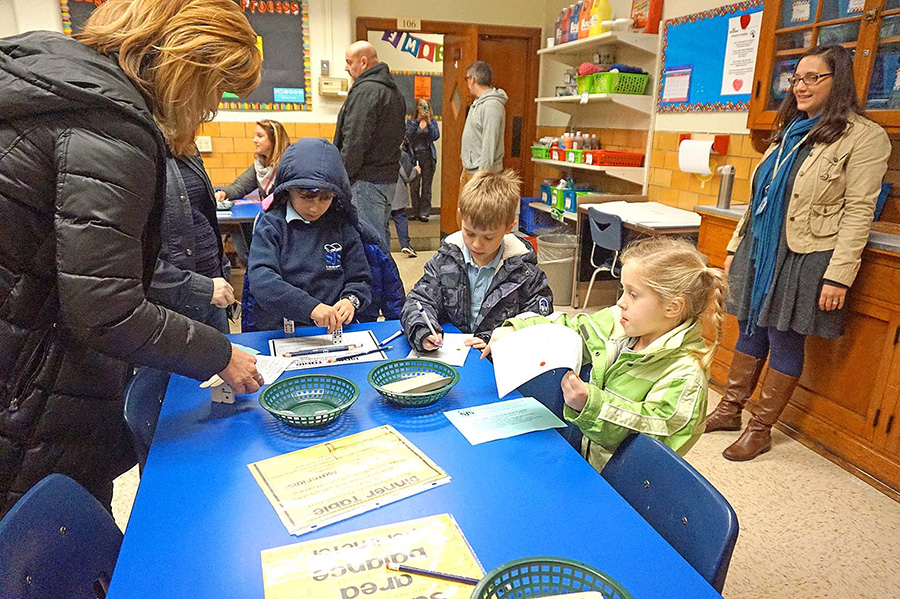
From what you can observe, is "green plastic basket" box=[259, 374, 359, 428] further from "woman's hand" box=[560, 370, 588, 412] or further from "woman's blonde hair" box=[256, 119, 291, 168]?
"woman's blonde hair" box=[256, 119, 291, 168]

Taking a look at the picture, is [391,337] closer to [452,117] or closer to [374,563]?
[374,563]

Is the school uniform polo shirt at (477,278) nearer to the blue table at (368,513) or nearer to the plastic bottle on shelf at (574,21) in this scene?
the blue table at (368,513)

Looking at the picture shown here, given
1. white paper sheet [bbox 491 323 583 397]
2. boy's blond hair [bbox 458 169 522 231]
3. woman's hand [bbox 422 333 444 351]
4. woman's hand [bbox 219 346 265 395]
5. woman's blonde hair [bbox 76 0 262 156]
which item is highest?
woman's blonde hair [bbox 76 0 262 156]

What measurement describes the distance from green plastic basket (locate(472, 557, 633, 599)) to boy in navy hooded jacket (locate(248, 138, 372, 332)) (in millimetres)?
1121

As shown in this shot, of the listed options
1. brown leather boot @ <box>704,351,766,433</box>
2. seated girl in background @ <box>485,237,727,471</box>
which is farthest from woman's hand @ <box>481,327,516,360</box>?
brown leather boot @ <box>704,351,766,433</box>

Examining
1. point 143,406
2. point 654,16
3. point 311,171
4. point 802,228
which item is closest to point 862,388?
point 802,228

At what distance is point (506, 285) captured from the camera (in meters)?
1.80

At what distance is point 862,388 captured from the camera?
2.33 m

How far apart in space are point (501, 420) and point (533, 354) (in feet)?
0.52

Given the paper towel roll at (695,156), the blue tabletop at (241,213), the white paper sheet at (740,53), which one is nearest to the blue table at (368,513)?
the blue tabletop at (241,213)

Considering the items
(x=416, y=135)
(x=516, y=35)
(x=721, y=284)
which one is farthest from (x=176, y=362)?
(x=416, y=135)

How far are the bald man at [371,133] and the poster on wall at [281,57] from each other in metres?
1.15

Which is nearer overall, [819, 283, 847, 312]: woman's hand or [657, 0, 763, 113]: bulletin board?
[819, 283, 847, 312]: woman's hand

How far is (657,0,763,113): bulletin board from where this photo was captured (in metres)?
3.25
